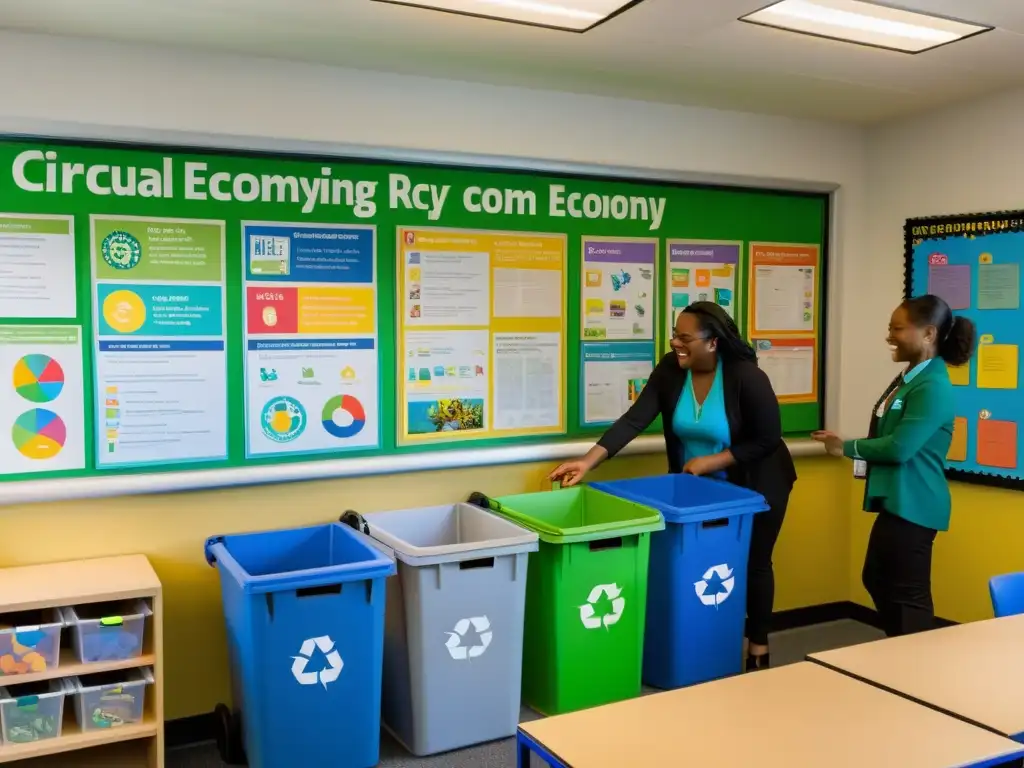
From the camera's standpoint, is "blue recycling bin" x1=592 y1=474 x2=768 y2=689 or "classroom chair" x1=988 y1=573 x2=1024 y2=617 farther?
"blue recycling bin" x1=592 y1=474 x2=768 y2=689

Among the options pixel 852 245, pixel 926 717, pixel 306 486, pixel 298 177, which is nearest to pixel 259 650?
pixel 306 486

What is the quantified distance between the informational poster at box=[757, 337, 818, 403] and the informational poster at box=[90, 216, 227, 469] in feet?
8.29

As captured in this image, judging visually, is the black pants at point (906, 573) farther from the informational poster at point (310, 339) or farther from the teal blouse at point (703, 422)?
the informational poster at point (310, 339)

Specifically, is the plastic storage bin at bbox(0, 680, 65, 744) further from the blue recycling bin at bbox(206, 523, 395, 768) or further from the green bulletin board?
the green bulletin board

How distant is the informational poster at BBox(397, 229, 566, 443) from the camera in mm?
3742

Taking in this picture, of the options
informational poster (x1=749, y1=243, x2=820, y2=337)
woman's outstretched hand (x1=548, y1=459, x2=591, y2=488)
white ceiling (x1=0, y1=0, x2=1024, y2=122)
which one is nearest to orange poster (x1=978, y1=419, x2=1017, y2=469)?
informational poster (x1=749, y1=243, x2=820, y2=337)

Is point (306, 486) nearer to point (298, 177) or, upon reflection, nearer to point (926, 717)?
point (298, 177)

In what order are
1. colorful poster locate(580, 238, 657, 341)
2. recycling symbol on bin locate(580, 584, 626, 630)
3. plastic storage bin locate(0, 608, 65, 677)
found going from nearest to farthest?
plastic storage bin locate(0, 608, 65, 677)
recycling symbol on bin locate(580, 584, 626, 630)
colorful poster locate(580, 238, 657, 341)

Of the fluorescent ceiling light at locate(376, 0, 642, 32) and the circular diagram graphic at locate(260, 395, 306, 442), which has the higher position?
the fluorescent ceiling light at locate(376, 0, 642, 32)

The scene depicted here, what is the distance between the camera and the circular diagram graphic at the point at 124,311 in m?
3.23

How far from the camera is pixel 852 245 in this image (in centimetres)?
470

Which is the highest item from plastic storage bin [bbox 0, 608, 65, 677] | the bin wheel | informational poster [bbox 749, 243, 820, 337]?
informational poster [bbox 749, 243, 820, 337]

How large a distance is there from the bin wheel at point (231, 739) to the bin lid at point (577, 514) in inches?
46.8

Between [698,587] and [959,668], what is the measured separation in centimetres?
152
